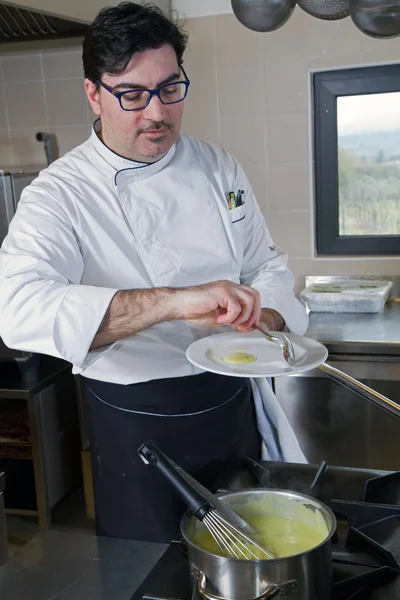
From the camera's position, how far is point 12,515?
9.15ft

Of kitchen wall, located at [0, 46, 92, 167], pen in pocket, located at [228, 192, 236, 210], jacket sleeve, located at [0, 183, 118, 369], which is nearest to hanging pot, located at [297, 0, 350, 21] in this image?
pen in pocket, located at [228, 192, 236, 210]

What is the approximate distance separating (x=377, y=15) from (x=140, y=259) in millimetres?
714

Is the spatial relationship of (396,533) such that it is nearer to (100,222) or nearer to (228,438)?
(228,438)

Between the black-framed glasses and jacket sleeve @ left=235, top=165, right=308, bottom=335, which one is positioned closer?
the black-framed glasses

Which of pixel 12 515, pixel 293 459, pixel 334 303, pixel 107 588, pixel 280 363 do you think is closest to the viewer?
pixel 107 588

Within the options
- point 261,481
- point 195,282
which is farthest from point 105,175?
point 261,481

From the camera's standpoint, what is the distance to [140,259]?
146cm

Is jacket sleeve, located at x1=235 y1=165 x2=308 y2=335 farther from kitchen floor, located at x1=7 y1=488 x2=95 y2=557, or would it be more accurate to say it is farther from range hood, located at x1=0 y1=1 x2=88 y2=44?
kitchen floor, located at x1=7 y1=488 x2=95 y2=557

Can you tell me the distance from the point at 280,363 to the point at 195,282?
0.39 metres

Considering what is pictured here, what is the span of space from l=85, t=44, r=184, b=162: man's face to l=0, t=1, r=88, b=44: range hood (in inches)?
40.6

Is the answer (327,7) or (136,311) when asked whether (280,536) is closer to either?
(136,311)

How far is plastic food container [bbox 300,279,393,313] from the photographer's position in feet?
8.29

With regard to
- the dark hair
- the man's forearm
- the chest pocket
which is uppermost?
the dark hair

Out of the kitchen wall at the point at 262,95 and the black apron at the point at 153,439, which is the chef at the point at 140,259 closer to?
Answer: the black apron at the point at 153,439
